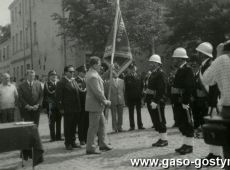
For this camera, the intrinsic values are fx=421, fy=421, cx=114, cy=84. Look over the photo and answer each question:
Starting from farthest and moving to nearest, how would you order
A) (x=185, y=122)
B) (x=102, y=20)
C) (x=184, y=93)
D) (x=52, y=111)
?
1. (x=102, y=20)
2. (x=52, y=111)
3. (x=185, y=122)
4. (x=184, y=93)

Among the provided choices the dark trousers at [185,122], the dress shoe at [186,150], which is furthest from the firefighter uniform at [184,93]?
the dress shoe at [186,150]

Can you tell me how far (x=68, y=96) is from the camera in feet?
34.6

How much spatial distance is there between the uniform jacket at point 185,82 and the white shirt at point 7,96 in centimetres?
472

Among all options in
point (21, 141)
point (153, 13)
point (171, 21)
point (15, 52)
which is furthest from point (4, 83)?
point (15, 52)

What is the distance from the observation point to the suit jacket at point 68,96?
34.3 feet

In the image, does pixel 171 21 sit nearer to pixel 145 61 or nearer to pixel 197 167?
pixel 145 61

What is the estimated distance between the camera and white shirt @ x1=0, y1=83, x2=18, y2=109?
11.2m

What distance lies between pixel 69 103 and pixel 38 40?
32.5 meters

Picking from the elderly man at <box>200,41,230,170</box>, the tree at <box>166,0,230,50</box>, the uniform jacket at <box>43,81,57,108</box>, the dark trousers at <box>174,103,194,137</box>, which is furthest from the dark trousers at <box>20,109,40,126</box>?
the tree at <box>166,0,230,50</box>

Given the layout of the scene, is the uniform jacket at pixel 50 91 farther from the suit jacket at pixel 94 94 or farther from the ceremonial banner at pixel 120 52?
the suit jacket at pixel 94 94

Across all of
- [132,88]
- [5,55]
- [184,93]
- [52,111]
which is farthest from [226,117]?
[5,55]

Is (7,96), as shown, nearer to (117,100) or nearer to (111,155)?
(111,155)

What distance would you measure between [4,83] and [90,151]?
3426 millimetres

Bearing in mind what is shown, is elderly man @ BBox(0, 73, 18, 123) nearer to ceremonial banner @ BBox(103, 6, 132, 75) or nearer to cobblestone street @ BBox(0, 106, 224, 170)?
cobblestone street @ BBox(0, 106, 224, 170)
